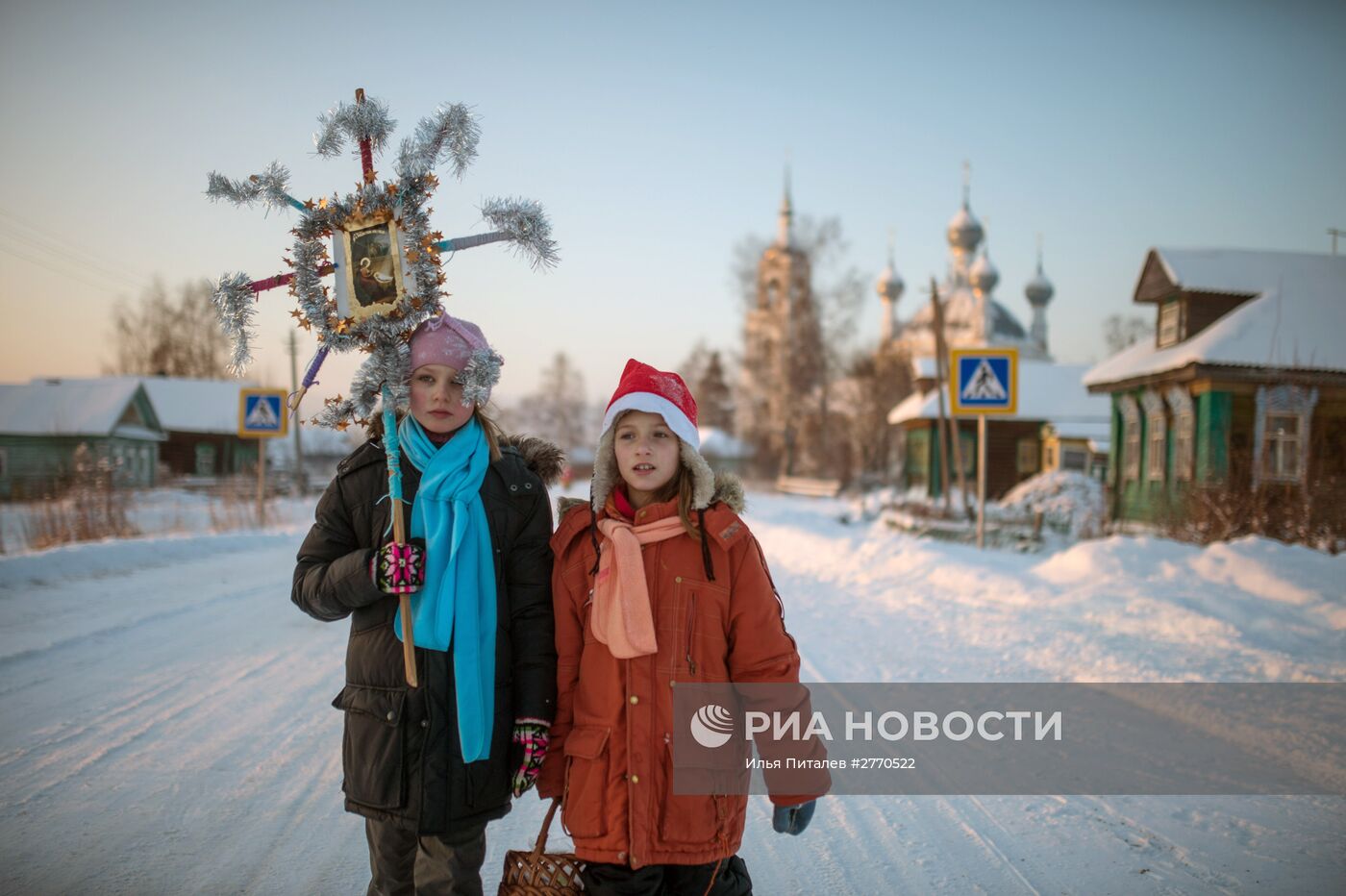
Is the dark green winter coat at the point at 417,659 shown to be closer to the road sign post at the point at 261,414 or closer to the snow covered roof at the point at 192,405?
the road sign post at the point at 261,414

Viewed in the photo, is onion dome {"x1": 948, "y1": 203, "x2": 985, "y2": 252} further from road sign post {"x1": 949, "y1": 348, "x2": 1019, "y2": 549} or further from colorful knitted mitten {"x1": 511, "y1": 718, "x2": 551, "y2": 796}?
colorful knitted mitten {"x1": 511, "y1": 718, "x2": 551, "y2": 796}

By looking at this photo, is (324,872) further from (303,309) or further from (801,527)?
(801,527)

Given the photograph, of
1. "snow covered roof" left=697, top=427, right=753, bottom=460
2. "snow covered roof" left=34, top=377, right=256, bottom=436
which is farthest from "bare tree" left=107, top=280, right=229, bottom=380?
"snow covered roof" left=697, top=427, right=753, bottom=460

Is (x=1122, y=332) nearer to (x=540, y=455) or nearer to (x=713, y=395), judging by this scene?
(x=713, y=395)

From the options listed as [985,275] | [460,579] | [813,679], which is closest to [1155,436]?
[813,679]

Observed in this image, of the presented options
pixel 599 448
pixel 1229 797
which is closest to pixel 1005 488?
pixel 1229 797

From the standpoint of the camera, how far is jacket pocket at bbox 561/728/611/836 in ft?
7.58

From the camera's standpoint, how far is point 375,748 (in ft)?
7.91

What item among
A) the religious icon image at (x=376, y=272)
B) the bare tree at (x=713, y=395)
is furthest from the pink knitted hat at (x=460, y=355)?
the bare tree at (x=713, y=395)

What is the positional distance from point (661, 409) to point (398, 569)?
94 cm

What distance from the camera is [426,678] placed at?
8.00 feet

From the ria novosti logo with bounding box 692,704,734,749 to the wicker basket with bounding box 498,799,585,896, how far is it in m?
0.50

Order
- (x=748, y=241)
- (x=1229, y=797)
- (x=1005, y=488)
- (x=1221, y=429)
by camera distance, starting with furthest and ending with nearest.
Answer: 1. (x=748, y=241)
2. (x=1005, y=488)
3. (x=1221, y=429)
4. (x=1229, y=797)

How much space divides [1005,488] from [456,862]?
31678 millimetres
